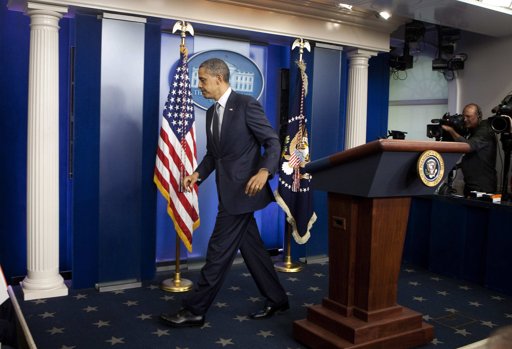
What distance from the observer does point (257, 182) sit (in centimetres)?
284

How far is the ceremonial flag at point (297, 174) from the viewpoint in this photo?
14.6 feet

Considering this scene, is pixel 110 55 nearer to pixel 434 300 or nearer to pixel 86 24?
pixel 86 24

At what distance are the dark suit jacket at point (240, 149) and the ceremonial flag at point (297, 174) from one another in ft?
4.41

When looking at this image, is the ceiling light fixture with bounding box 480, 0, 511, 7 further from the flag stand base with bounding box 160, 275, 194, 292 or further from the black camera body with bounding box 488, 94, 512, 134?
the flag stand base with bounding box 160, 275, 194, 292

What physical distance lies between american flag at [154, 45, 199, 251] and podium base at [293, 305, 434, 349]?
4.43ft

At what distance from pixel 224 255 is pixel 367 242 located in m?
0.83

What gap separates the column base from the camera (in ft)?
11.9

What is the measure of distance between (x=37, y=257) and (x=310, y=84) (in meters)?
2.69

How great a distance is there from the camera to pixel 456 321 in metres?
3.42

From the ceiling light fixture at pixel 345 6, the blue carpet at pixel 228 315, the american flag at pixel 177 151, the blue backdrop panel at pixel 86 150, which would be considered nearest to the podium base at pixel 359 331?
the blue carpet at pixel 228 315

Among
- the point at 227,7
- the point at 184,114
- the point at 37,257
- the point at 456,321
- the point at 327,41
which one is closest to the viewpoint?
the point at 456,321

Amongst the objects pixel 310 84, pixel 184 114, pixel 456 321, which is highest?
pixel 310 84

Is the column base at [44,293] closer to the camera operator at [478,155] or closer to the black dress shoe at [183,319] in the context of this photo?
the black dress shoe at [183,319]

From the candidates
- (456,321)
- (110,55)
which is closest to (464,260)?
(456,321)
